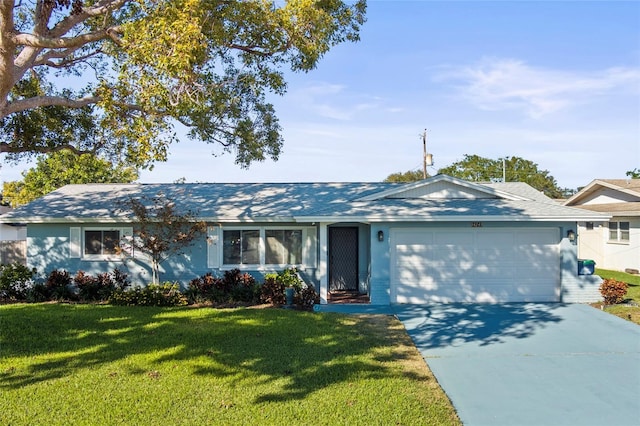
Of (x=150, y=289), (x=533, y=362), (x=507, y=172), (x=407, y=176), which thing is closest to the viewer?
(x=533, y=362)

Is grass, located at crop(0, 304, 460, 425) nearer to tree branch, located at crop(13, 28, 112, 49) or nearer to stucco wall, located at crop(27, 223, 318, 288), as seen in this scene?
stucco wall, located at crop(27, 223, 318, 288)

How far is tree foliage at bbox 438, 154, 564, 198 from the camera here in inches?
1946

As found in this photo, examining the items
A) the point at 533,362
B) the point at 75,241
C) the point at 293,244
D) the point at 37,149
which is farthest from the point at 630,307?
the point at 37,149

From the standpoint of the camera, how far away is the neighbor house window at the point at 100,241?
1417 cm

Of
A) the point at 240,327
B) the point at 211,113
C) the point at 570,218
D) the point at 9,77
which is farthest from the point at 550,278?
the point at 9,77

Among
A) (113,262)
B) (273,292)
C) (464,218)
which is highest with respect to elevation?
(464,218)

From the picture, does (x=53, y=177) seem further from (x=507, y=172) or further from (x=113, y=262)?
(x=507, y=172)

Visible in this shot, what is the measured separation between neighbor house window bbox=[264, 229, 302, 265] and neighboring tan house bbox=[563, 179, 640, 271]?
12452 millimetres

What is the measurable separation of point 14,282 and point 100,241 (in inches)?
105

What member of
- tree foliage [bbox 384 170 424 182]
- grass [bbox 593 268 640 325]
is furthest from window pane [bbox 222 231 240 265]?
tree foliage [bbox 384 170 424 182]

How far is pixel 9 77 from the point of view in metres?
8.57

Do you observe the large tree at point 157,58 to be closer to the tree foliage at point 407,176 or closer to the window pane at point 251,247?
the window pane at point 251,247

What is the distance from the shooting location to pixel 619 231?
20.7 m

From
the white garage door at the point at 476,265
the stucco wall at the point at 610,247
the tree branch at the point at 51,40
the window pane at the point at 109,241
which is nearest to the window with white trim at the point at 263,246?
the white garage door at the point at 476,265
